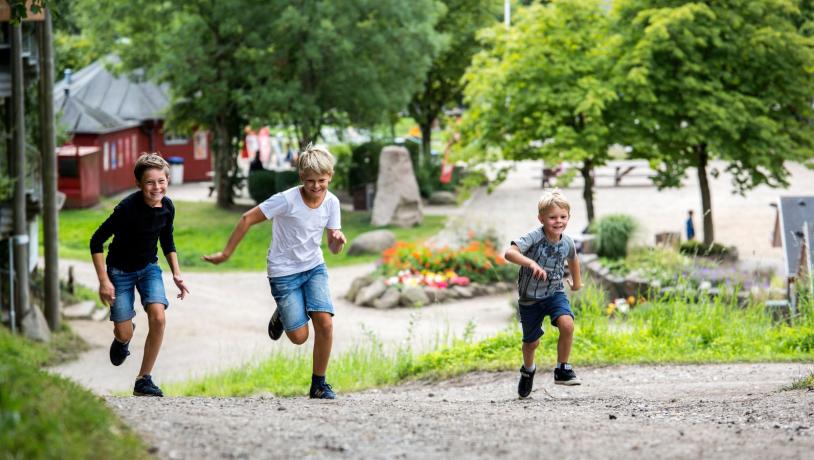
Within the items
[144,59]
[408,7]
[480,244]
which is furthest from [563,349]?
[144,59]

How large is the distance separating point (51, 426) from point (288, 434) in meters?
1.44

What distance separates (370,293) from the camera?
76.1ft

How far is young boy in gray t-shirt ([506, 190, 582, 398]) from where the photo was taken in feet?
28.7

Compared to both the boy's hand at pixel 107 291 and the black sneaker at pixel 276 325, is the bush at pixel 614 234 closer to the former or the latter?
the black sneaker at pixel 276 325

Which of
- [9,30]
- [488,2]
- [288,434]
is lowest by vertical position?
[288,434]

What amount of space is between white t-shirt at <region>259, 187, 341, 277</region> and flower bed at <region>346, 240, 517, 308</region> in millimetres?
14313

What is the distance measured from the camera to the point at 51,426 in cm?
500

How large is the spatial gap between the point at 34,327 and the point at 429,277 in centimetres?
745

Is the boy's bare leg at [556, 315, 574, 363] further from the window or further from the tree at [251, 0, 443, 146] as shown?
the window

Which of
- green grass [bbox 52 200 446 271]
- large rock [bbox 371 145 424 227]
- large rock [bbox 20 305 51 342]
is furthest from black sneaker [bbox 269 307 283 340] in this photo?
large rock [bbox 371 145 424 227]

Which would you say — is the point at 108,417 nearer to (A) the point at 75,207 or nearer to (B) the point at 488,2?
(A) the point at 75,207

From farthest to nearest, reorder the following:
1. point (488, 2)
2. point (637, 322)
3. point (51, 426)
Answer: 1. point (488, 2)
2. point (637, 322)
3. point (51, 426)

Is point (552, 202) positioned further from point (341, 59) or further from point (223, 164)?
point (223, 164)

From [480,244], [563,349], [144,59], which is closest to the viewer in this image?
[563,349]
